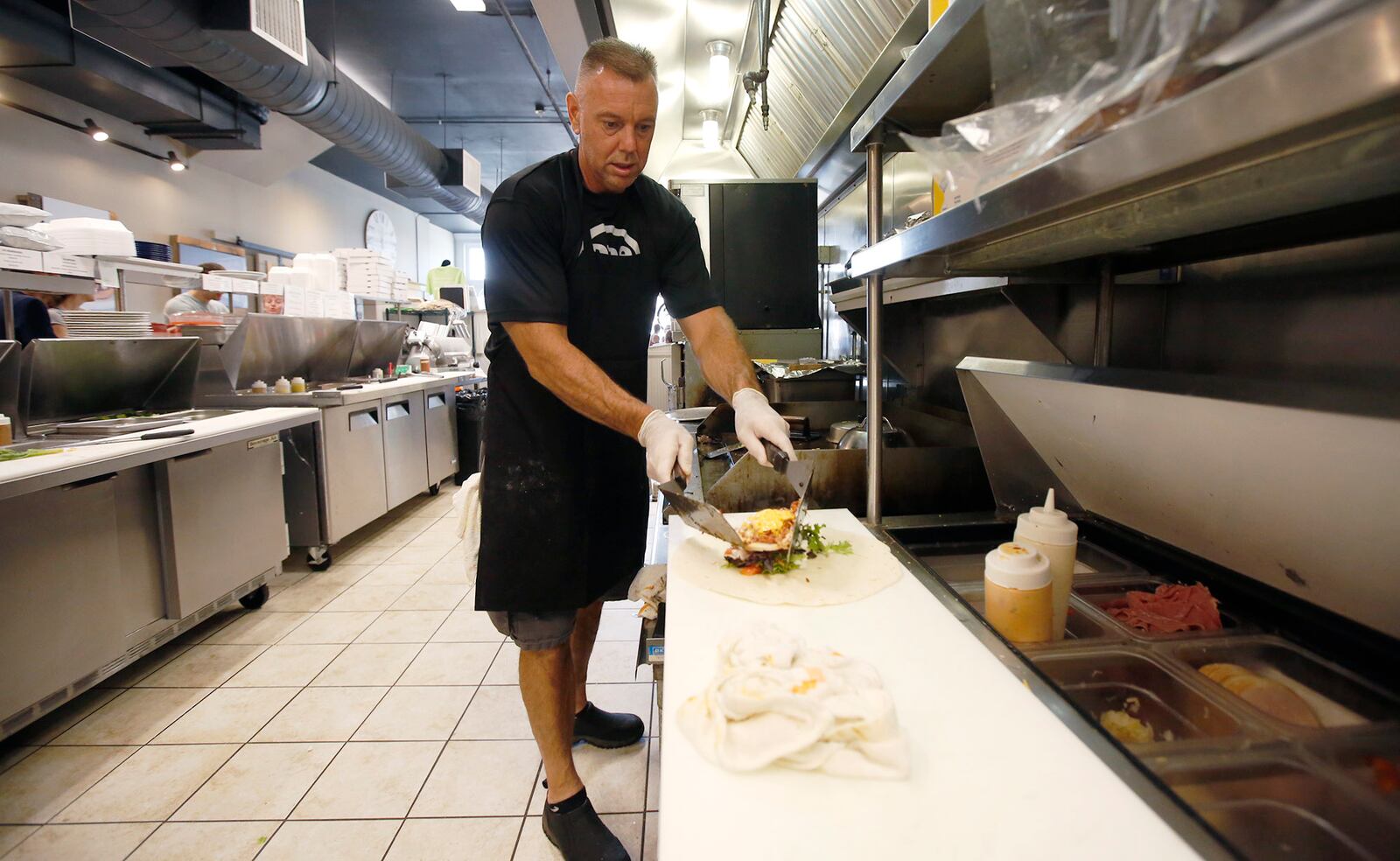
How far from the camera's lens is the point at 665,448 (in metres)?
1.33

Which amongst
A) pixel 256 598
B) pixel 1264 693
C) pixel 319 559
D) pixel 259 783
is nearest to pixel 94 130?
pixel 319 559

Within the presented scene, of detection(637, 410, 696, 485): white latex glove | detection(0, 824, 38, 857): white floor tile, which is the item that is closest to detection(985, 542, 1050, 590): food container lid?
detection(637, 410, 696, 485): white latex glove

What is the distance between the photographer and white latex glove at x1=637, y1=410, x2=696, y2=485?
132 centimetres

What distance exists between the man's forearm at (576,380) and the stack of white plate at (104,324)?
10.1 feet

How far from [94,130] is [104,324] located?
12.6 feet

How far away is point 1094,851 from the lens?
0.58 meters

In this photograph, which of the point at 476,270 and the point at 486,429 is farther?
the point at 476,270

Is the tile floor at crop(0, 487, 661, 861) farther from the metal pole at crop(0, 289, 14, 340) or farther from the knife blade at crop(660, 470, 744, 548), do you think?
the metal pole at crop(0, 289, 14, 340)

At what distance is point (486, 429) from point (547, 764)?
864 millimetres

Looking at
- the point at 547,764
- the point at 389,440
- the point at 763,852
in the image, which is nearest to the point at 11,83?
the point at 389,440

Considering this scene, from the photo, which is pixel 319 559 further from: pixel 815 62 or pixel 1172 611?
pixel 1172 611

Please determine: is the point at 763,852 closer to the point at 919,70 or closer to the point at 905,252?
the point at 905,252

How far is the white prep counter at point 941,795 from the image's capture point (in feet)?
1.95

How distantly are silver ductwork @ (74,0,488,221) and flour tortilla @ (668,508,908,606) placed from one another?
1912 millimetres
